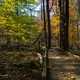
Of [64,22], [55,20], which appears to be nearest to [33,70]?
[64,22]

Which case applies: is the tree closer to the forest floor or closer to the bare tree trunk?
the bare tree trunk

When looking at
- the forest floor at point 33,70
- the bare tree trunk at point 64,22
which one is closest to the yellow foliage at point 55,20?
the bare tree trunk at point 64,22

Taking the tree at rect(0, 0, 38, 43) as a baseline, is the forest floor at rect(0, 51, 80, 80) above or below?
below

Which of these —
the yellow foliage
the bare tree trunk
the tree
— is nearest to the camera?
the tree

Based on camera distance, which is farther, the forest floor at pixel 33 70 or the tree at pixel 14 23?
the tree at pixel 14 23

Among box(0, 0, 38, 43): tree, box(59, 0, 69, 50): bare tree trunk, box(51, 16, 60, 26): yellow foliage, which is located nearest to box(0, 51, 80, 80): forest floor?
box(0, 0, 38, 43): tree

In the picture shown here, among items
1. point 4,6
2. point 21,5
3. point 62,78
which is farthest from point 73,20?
point 62,78

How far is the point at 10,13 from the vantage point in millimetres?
20875

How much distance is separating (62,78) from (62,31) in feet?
43.0

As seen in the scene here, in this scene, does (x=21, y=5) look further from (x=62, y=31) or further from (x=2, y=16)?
(x=62, y=31)

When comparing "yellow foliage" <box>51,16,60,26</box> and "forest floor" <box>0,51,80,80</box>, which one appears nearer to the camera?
"forest floor" <box>0,51,80,80</box>

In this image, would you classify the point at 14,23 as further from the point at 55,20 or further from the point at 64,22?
the point at 55,20

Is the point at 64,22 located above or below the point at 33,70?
above

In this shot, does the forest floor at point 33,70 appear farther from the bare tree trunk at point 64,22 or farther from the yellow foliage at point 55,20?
the yellow foliage at point 55,20
